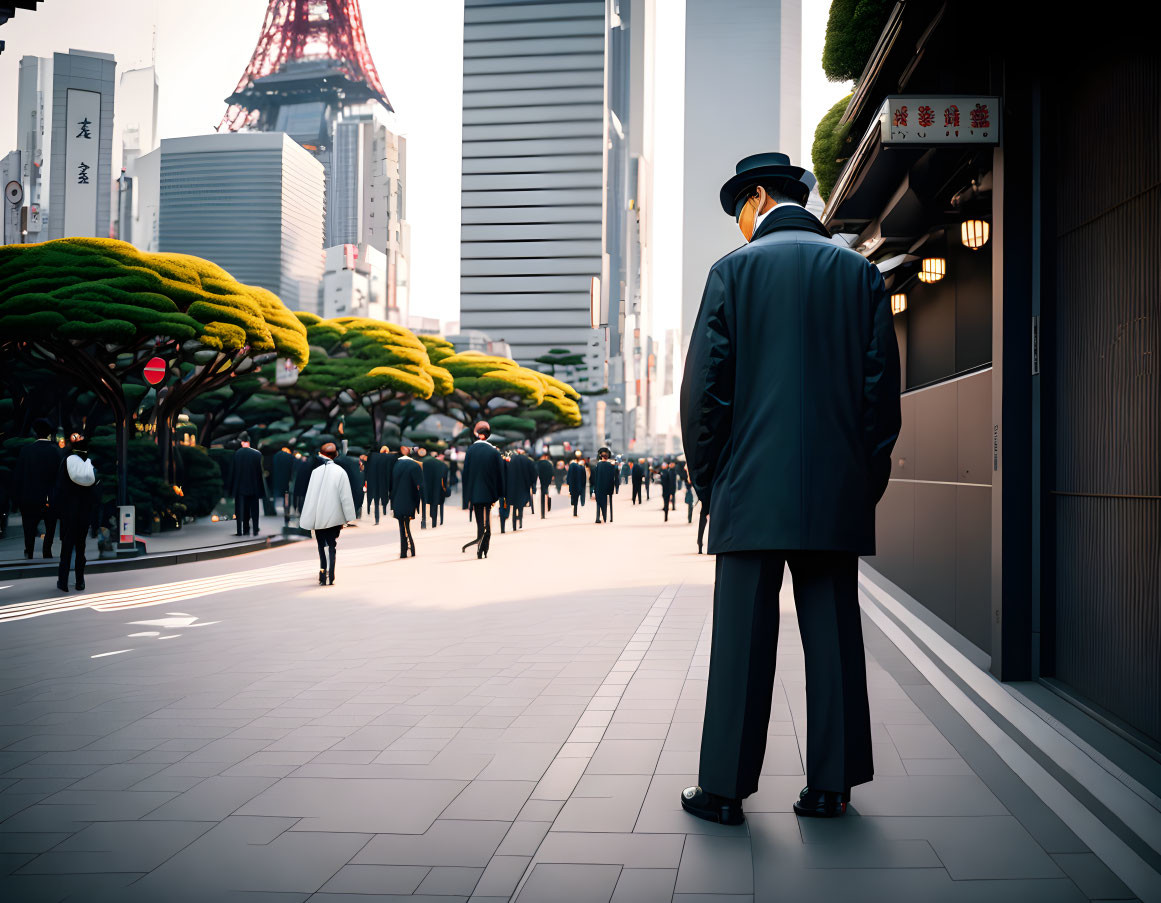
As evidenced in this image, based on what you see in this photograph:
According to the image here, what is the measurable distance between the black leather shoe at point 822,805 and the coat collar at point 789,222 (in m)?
2.00

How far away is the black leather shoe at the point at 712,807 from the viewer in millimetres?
3445

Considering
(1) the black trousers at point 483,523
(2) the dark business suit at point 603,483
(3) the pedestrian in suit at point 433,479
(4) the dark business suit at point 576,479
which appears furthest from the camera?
(4) the dark business suit at point 576,479

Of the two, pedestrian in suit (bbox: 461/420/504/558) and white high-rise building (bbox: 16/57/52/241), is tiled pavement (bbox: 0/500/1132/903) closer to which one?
pedestrian in suit (bbox: 461/420/504/558)

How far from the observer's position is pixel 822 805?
354cm

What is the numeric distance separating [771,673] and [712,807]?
1.68ft

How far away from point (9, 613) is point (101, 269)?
1081 centimetres

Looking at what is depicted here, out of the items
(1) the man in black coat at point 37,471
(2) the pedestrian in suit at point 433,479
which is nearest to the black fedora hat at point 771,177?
(1) the man in black coat at point 37,471

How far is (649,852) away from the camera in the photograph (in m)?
3.17

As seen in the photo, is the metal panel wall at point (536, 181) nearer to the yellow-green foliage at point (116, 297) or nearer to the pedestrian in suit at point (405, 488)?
the yellow-green foliage at point (116, 297)

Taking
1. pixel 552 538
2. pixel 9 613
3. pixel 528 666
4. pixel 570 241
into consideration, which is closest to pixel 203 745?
pixel 528 666

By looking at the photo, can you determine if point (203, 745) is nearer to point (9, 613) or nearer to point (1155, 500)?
point (1155, 500)

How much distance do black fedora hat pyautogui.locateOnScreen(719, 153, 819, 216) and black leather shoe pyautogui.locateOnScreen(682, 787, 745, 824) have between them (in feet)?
7.32

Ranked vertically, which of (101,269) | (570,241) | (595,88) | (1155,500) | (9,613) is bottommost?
(9,613)

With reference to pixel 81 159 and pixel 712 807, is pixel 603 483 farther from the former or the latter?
pixel 81 159
